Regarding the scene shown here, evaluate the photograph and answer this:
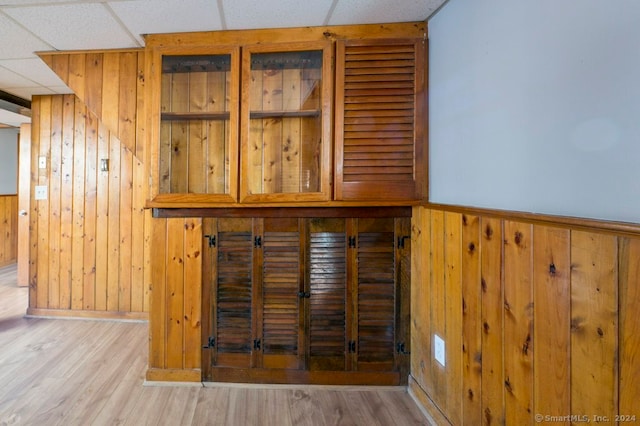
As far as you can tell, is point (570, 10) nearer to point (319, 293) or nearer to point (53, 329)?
point (319, 293)

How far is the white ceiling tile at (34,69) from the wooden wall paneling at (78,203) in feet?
1.21

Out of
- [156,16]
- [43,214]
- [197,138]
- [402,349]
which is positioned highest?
[156,16]

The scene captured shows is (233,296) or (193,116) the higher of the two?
(193,116)

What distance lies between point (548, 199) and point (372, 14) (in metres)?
1.36

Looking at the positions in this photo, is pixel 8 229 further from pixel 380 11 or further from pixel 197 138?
pixel 380 11

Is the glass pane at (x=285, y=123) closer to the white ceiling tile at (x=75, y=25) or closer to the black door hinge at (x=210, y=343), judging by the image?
the white ceiling tile at (x=75, y=25)

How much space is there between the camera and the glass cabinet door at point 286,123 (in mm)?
1918

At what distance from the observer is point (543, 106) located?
1.09 metres

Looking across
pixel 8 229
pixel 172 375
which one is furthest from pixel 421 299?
pixel 8 229

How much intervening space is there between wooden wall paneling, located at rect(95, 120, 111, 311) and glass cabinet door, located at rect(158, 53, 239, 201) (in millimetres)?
1600

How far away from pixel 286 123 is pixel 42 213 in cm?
287

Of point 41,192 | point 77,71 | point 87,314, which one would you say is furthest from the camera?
point 41,192

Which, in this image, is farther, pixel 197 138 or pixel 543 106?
pixel 197 138

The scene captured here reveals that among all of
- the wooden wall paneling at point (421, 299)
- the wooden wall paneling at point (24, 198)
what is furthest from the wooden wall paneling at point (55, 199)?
the wooden wall paneling at point (421, 299)
